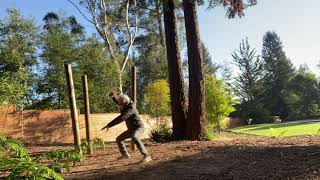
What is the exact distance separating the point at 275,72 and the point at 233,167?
55826mm

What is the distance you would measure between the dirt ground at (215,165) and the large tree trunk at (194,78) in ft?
11.1

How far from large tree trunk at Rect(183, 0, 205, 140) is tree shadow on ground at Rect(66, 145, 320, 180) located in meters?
4.27

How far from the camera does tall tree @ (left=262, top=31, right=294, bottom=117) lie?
55.8m

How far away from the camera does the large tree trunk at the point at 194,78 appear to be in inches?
586

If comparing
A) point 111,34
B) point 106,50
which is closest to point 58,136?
point 106,50

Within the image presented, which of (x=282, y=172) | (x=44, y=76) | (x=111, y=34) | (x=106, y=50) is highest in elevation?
(x=111, y=34)

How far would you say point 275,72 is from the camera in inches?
2463

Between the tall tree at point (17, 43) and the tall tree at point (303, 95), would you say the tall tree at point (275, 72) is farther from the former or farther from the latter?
the tall tree at point (17, 43)

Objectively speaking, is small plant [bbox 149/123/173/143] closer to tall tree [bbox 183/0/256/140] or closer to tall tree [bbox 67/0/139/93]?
tall tree [bbox 183/0/256/140]

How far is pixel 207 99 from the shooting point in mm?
26234

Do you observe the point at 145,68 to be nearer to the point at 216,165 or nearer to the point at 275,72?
the point at 275,72

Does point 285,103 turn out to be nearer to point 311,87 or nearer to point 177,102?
point 311,87

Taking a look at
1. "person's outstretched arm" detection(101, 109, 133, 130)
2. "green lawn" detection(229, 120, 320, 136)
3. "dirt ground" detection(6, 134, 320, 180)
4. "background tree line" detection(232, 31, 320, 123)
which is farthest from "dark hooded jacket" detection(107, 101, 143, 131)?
"background tree line" detection(232, 31, 320, 123)

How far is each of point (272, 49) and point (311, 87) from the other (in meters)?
12.5
